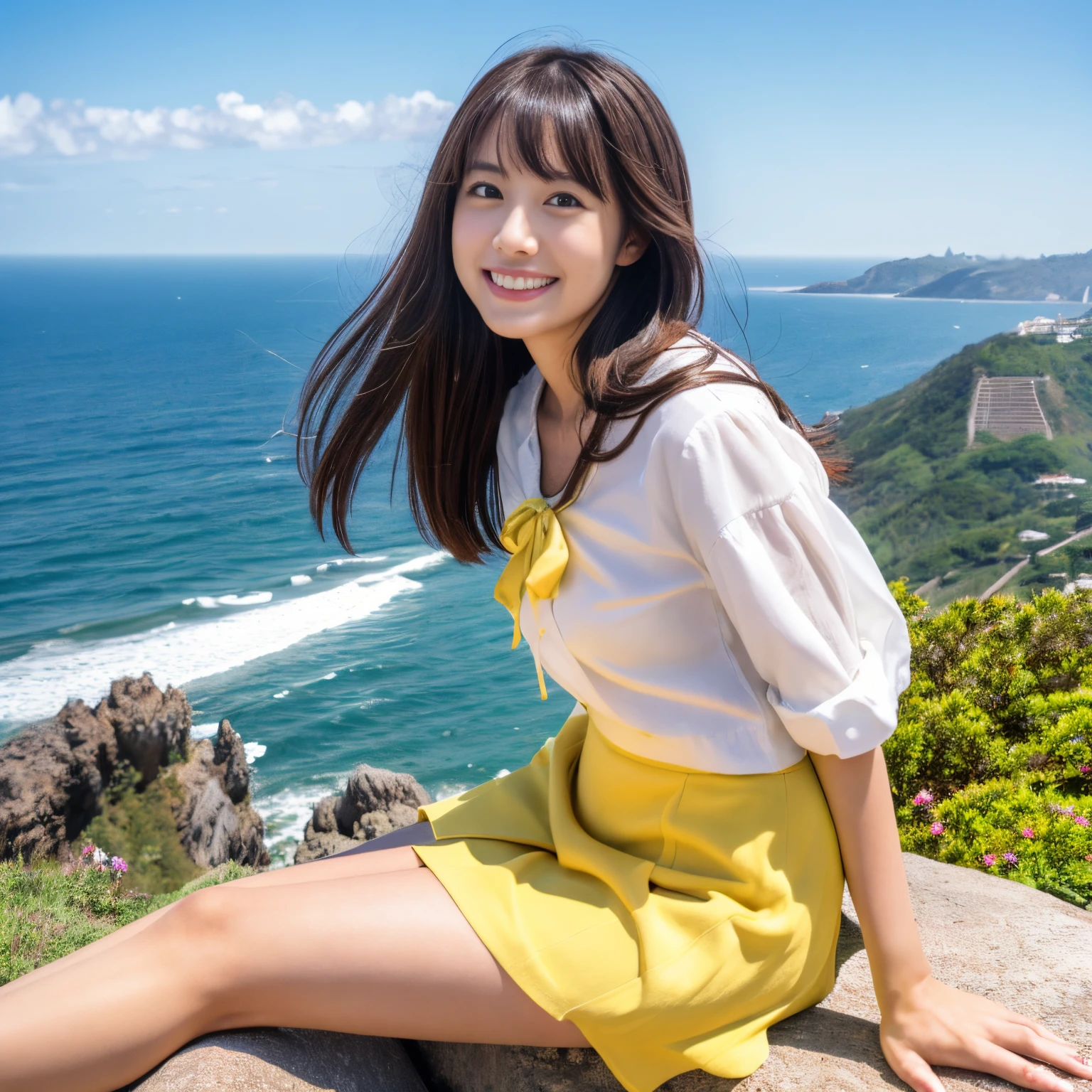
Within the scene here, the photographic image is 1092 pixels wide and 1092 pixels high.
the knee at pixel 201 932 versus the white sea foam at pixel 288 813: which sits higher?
the knee at pixel 201 932

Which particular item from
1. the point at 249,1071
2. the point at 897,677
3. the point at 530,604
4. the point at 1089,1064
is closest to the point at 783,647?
the point at 897,677

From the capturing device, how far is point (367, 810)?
31.6ft

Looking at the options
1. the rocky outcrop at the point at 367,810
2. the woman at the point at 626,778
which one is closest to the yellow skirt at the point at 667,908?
the woman at the point at 626,778

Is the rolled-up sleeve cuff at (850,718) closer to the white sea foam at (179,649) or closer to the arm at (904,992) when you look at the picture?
the arm at (904,992)

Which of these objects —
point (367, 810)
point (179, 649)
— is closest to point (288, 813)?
point (367, 810)

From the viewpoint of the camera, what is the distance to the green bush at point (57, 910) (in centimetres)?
326

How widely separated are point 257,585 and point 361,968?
106ft

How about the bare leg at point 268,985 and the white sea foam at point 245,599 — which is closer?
the bare leg at point 268,985

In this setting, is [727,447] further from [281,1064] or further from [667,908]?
[281,1064]

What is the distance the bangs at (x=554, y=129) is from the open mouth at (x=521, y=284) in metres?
0.18

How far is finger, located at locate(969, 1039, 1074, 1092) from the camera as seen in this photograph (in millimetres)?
1595

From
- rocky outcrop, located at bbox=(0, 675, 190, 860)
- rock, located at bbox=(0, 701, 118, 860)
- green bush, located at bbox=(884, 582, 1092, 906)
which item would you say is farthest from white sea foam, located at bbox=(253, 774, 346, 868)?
green bush, located at bbox=(884, 582, 1092, 906)

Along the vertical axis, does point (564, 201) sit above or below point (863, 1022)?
above

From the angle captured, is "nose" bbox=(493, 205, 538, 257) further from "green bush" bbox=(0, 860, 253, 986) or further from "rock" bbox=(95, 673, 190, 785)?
"rock" bbox=(95, 673, 190, 785)
